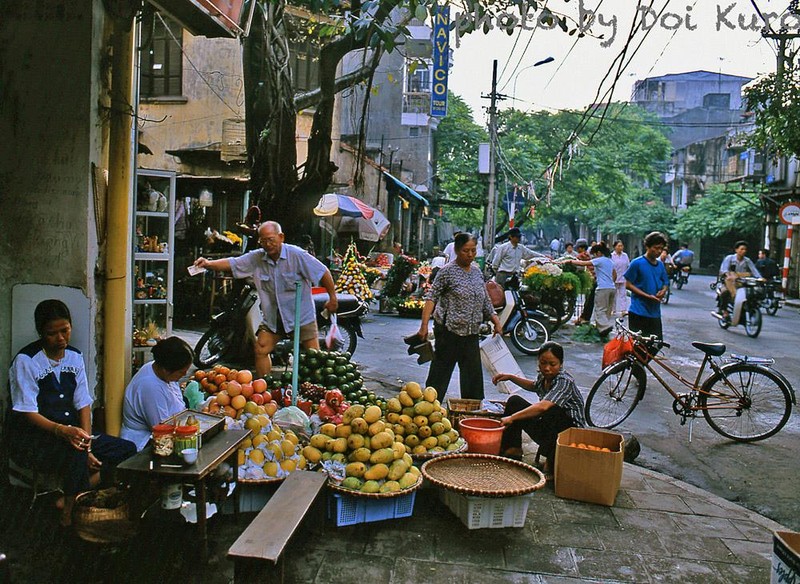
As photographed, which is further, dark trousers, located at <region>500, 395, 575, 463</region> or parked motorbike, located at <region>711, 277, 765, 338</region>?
parked motorbike, located at <region>711, 277, 765, 338</region>

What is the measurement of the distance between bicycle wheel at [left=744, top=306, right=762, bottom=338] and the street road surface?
17 cm

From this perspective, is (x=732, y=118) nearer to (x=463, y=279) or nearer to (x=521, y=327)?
(x=521, y=327)

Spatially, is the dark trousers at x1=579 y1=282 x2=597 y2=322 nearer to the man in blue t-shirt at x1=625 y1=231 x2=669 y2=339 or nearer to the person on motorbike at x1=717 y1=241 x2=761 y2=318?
the person on motorbike at x1=717 y1=241 x2=761 y2=318

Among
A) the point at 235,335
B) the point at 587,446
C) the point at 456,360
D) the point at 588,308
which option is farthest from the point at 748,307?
the point at 587,446

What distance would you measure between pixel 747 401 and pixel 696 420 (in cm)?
117

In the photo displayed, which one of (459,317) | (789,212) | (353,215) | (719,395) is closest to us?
(459,317)

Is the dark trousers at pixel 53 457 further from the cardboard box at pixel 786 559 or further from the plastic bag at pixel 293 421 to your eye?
the cardboard box at pixel 786 559

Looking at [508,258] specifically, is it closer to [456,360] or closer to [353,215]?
[353,215]

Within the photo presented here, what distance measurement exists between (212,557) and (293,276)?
3440mm

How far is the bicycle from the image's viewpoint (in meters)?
6.86

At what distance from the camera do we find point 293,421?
538 cm

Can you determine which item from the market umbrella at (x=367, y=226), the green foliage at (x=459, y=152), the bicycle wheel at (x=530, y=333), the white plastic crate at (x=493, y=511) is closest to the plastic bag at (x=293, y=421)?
the white plastic crate at (x=493, y=511)

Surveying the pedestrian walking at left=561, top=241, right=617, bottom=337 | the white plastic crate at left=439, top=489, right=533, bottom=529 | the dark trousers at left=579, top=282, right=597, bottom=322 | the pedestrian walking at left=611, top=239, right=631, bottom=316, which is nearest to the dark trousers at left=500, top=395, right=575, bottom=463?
the white plastic crate at left=439, top=489, right=533, bottom=529

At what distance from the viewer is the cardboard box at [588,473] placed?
5086mm
